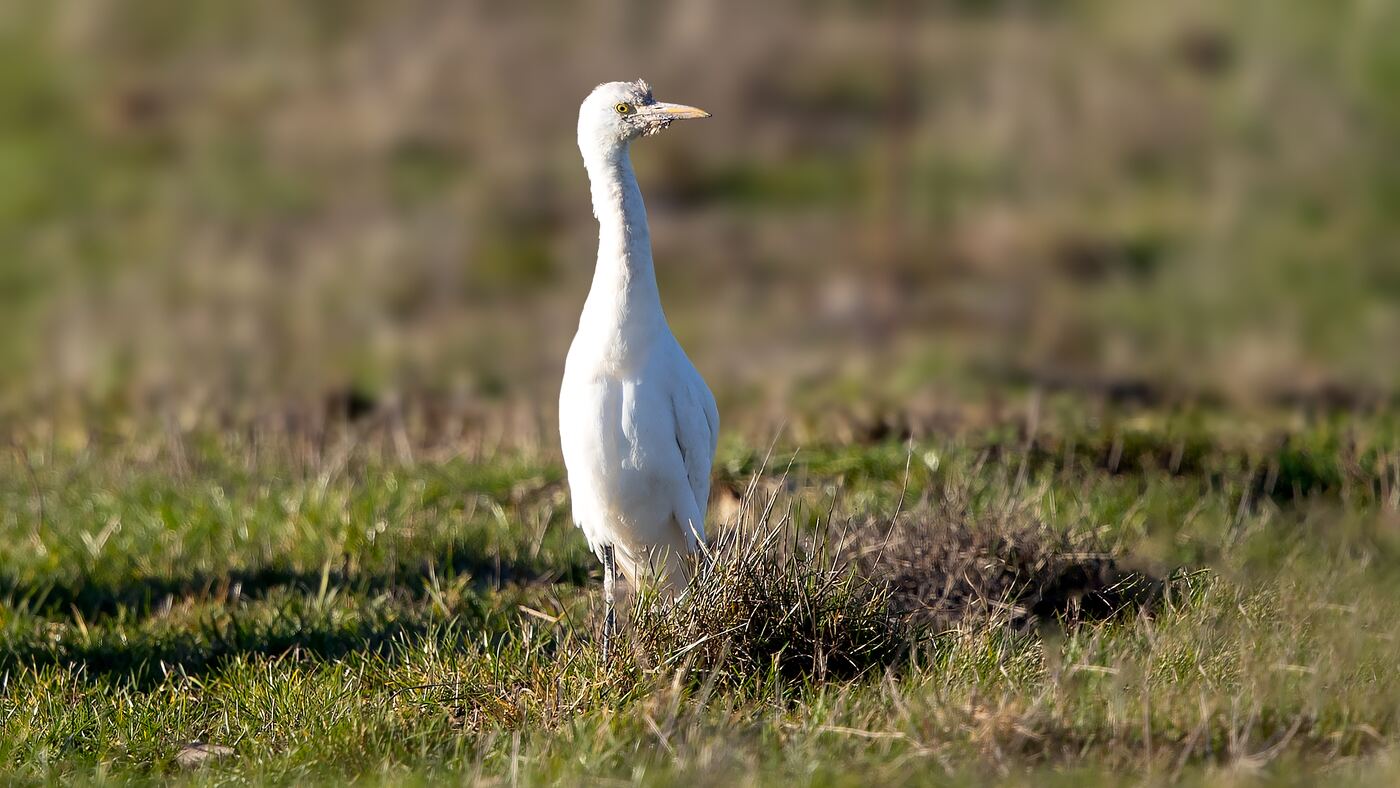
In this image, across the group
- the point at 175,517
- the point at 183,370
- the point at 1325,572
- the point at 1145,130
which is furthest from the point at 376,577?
the point at 1145,130

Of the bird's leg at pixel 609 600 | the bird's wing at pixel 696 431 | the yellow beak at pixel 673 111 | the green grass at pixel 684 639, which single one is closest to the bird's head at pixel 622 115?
the yellow beak at pixel 673 111

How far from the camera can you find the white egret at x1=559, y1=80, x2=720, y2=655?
19.6ft

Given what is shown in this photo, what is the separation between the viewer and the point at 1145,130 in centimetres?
2236

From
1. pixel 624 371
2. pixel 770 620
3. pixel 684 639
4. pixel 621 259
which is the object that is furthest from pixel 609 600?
pixel 621 259

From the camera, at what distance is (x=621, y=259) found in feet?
19.6

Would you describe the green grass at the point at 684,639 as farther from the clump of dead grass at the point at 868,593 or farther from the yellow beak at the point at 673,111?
the yellow beak at the point at 673,111

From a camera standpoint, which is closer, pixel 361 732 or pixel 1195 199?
pixel 361 732

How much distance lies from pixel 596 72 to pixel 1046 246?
25.2 feet

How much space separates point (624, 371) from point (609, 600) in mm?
786

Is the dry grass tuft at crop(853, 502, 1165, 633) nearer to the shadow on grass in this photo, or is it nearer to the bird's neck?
the bird's neck

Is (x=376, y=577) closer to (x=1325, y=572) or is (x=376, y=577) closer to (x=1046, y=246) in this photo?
(x=1325, y=572)

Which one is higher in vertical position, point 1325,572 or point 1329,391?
point 1325,572

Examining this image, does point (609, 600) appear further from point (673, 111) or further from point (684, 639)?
point (673, 111)

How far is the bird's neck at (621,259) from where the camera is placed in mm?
5980
